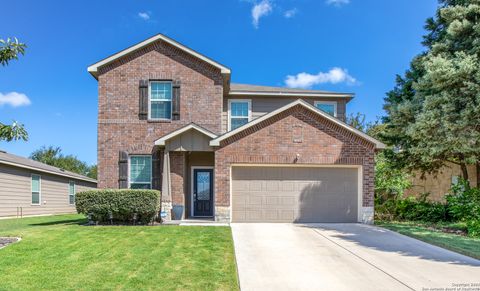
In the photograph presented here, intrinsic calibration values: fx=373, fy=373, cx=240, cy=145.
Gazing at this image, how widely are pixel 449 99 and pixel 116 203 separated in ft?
41.3

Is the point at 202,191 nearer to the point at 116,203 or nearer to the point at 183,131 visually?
the point at 183,131

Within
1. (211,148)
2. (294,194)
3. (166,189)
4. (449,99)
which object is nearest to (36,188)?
(166,189)

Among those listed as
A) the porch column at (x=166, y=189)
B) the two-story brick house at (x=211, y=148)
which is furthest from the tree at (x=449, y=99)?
the porch column at (x=166, y=189)

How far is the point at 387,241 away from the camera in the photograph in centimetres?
1063

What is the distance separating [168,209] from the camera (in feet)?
47.0

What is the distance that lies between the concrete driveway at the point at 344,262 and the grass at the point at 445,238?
13.7 inches

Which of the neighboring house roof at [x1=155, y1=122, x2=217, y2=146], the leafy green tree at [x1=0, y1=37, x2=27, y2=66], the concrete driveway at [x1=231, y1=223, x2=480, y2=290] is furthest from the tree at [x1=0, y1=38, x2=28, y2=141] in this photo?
the neighboring house roof at [x1=155, y1=122, x2=217, y2=146]

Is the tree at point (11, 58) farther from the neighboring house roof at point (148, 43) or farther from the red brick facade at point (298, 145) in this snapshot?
the neighboring house roof at point (148, 43)

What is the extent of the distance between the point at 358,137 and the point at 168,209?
25.4 feet

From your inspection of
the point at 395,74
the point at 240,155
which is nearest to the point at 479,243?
the point at 240,155

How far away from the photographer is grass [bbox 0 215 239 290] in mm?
6584

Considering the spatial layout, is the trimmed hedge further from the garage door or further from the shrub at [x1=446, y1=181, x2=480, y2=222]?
the shrub at [x1=446, y1=181, x2=480, y2=222]

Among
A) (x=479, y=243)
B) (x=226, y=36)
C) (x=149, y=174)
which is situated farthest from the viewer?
(x=226, y=36)

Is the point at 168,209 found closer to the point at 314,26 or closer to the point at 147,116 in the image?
the point at 147,116
